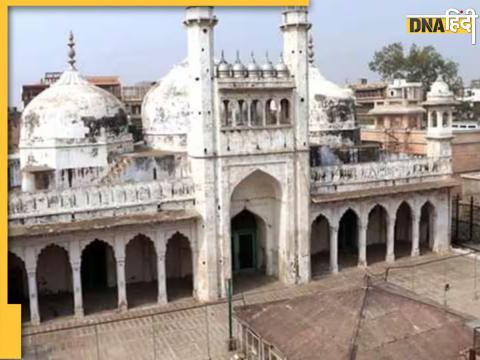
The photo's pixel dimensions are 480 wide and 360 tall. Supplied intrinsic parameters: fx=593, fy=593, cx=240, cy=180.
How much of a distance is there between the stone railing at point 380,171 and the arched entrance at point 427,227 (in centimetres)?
133

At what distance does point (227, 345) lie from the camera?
49.6 ft

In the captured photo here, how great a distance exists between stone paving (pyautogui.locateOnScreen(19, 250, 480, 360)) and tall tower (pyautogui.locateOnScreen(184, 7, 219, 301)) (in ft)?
3.59

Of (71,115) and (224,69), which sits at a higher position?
(224,69)

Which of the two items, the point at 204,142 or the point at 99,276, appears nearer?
the point at 204,142

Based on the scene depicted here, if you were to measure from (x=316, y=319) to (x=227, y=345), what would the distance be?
328 cm

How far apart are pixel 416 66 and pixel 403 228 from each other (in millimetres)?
29956

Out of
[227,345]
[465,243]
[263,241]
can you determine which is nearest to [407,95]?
[465,243]

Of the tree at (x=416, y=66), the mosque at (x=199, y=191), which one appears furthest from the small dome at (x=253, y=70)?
the tree at (x=416, y=66)

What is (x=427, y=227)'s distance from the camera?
80.1ft

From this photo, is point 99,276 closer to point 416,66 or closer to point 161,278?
point 161,278

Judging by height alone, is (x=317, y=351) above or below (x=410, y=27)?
below

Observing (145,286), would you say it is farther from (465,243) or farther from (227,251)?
(465,243)

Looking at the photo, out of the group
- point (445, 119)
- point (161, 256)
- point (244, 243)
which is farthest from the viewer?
point (445, 119)

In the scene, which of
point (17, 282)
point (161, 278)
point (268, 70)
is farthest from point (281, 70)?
point (17, 282)
